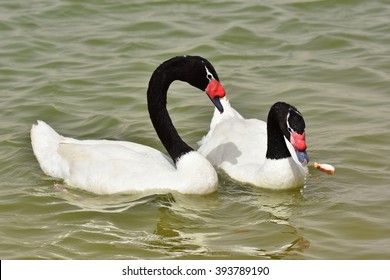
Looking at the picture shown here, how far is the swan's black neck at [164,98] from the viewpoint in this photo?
956cm

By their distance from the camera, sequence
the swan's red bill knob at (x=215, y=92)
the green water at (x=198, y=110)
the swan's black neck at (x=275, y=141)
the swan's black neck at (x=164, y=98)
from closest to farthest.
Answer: the green water at (x=198, y=110), the swan's red bill knob at (x=215, y=92), the swan's black neck at (x=275, y=141), the swan's black neck at (x=164, y=98)

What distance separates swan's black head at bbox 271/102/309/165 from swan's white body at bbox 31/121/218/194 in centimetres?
86

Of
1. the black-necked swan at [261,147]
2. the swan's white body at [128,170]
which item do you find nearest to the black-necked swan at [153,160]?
the swan's white body at [128,170]

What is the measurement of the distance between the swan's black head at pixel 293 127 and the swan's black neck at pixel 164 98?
0.97m

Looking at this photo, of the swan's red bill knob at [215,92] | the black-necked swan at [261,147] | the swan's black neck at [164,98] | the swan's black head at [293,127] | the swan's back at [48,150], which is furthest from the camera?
the swan's back at [48,150]

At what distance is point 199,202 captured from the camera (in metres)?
9.19

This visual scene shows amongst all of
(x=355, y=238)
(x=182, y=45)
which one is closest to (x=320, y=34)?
(x=182, y=45)

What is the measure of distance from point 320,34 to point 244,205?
18.0 ft

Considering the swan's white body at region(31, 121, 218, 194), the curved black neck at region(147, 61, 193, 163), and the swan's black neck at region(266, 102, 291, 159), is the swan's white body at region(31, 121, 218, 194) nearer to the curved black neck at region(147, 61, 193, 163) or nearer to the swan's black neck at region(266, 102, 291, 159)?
the curved black neck at region(147, 61, 193, 163)

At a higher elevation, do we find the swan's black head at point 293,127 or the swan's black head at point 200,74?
the swan's black head at point 200,74

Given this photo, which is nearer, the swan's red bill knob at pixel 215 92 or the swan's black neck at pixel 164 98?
the swan's red bill knob at pixel 215 92

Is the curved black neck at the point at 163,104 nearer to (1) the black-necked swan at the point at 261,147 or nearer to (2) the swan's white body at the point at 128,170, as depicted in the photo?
(2) the swan's white body at the point at 128,170

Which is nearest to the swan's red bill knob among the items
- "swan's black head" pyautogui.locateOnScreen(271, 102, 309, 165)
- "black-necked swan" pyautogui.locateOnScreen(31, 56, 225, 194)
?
"black-necked swan" pyautogui.locateOnScreen(31, 56, 225, 194)

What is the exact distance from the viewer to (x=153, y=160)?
372 inches
